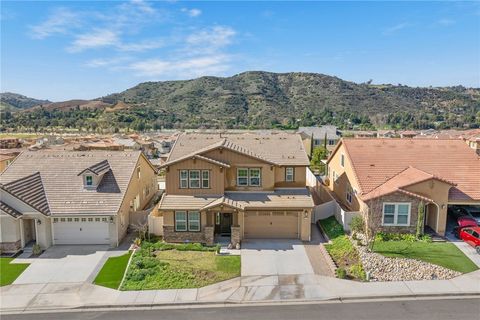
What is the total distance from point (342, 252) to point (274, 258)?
4012mm

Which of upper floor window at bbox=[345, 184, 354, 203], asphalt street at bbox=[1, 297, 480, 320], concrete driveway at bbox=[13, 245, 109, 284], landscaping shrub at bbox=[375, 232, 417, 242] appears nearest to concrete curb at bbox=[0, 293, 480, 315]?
asphalt street at bbox=[1, 297, 480, 320]

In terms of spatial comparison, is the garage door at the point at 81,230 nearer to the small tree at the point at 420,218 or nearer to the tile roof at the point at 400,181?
the tile roof at the point at 400,181

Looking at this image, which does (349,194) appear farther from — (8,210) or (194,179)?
(8,210)

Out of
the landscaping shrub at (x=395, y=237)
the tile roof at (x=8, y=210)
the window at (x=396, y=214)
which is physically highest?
the tile roof at (x=8, y=210)

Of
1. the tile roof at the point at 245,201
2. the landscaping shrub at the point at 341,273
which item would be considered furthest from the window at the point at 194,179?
the landscaping shrub at the point at 341,273

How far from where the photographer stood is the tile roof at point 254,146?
2481 cm

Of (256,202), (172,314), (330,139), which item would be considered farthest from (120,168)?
(330,139)

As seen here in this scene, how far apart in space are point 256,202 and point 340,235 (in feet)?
19.0

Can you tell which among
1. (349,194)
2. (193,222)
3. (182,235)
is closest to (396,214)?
(349,194)

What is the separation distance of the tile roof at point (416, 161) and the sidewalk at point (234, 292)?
8233 mm

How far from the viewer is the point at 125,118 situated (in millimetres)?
144875

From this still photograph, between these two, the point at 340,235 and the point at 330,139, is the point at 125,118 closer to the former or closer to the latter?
the point at 330,139

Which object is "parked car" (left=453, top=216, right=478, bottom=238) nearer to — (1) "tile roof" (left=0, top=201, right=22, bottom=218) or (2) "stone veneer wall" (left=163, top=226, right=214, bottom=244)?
(2) "stone veneer wall" (left=163, top=226, right=214, bottom=244)

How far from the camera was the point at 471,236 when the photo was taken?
21.1m
